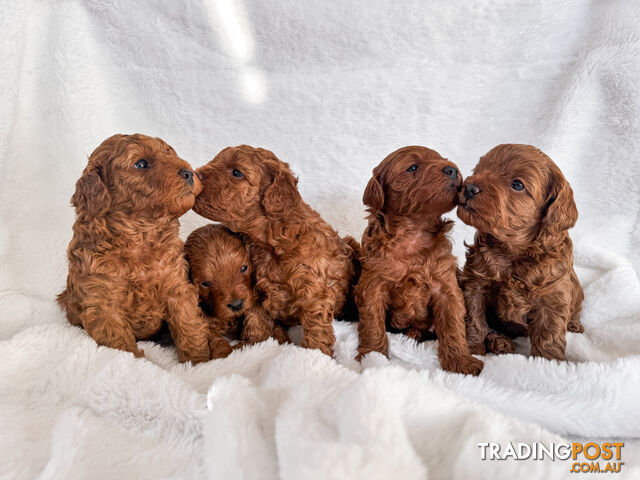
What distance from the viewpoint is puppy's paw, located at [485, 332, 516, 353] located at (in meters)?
2.72

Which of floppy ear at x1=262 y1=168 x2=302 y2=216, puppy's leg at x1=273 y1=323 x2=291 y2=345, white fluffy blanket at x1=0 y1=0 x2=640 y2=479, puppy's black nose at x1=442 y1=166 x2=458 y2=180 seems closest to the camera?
puppy's black nose at x1=442 y1=166 x2=458 y2=180

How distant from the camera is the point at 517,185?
2293mm

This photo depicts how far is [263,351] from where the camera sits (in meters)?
2.44

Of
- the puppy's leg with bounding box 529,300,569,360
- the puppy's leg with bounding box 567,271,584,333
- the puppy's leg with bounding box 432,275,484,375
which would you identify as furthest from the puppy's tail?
the puppy's leg with bounding box 567,271,584,333

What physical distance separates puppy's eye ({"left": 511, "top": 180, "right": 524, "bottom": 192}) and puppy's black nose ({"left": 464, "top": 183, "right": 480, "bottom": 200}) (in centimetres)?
19

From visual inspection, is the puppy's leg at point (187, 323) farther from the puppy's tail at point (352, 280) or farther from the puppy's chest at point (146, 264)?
the puppy's tail at point (352, 280)

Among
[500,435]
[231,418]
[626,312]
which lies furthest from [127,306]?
[626,312]

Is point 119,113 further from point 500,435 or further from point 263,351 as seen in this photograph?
point 500,435

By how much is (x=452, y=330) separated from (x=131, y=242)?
1.68 m

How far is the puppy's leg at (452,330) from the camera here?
2.43 m

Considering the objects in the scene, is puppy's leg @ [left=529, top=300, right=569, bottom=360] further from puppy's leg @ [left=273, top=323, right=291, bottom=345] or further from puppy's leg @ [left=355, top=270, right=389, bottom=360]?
puppy's leg @ [left=273, top=323, right=291, bottom=345]

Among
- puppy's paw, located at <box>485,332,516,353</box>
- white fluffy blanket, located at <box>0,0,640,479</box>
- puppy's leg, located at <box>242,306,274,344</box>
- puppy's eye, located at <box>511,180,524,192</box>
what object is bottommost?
puppy's leg, located at <box>242,306,274,344</box>

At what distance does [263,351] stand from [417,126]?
2.19 m

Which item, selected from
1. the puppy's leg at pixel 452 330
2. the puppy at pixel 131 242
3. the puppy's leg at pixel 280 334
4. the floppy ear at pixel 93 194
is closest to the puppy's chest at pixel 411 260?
the puppy's leg at pixel 452 330
